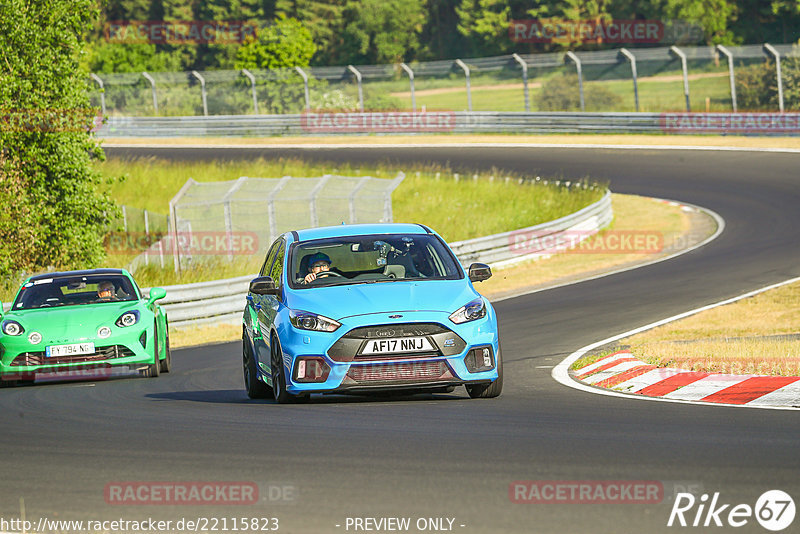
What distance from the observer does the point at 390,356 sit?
9.59 metres

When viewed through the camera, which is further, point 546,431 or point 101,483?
point 546,431

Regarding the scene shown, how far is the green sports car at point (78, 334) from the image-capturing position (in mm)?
13930

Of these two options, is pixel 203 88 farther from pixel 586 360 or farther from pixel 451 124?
pixel 586 360

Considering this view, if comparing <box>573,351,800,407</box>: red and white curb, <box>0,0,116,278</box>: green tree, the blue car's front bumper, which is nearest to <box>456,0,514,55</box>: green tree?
<box>0,0,116,278</box>: green tree

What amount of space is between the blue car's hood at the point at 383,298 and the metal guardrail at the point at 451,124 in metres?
33.4

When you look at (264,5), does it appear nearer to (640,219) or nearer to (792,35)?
(792,35)

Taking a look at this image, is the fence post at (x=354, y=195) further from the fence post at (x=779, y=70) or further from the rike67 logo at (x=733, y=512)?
the rike67 logo at (x=733, y=512)

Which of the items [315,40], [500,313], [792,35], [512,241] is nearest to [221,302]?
[500,313]

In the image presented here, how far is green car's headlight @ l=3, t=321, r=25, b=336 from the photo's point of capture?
46.0ft

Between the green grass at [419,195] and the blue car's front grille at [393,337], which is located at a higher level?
the blue car's front grille at [393,337]

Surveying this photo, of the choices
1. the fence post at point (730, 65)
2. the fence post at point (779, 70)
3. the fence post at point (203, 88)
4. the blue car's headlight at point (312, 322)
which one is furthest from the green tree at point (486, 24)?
the blue car's headlight at point (312, 322)

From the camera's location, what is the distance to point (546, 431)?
320 inches

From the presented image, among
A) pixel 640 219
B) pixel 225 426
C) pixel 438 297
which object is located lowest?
pixel 640 219

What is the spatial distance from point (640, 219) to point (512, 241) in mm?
6210
